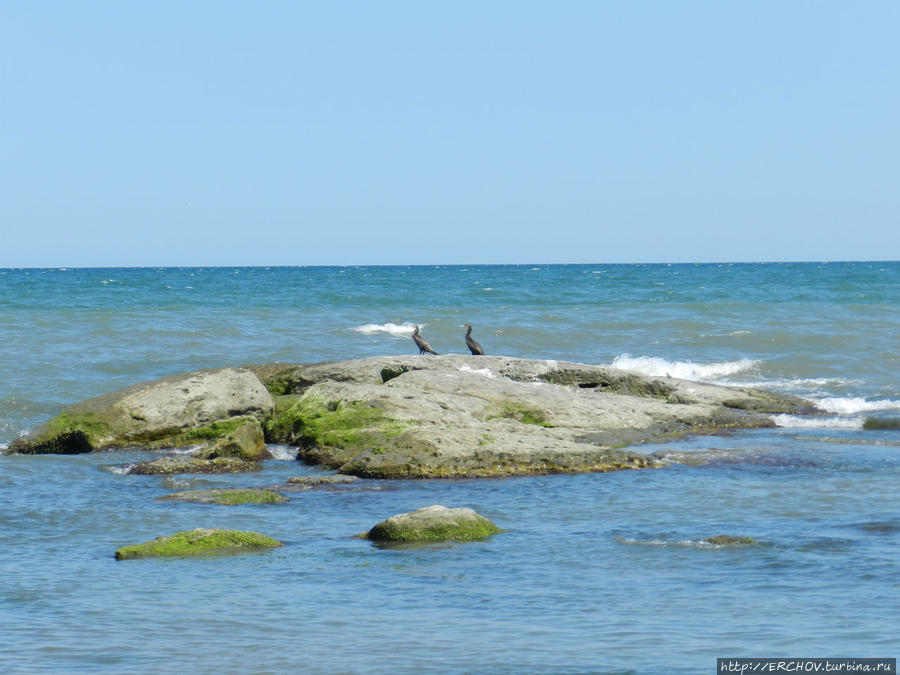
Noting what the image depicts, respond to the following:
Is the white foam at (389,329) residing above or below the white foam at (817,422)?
above

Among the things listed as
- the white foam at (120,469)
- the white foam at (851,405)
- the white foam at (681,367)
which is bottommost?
the white foam at (120,469)

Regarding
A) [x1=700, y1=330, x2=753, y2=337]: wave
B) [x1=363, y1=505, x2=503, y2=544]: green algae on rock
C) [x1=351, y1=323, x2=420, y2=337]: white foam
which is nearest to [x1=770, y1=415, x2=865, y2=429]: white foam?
[x1=363, y1=505, x2=503, y2=544]: green algae on rock

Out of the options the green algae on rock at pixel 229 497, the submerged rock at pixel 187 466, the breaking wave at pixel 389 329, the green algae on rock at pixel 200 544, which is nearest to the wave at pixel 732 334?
the breaking wave at pixel 389 329

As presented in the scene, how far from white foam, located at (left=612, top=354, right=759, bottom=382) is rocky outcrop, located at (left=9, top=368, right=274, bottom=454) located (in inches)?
441

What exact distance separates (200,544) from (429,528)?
197cm

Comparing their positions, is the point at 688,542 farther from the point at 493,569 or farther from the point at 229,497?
the point at 229,497

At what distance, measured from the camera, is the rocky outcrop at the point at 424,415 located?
13875mm

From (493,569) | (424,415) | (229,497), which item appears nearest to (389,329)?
(424,415)

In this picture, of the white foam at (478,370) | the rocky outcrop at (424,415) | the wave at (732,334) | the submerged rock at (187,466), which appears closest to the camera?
the rocky outcrop at (424,415)

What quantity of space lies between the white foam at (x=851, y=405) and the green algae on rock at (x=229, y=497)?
11110 millimetres

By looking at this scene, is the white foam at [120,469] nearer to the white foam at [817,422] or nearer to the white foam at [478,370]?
the white foam at [478,370]

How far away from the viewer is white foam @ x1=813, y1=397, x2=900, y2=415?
1973cm

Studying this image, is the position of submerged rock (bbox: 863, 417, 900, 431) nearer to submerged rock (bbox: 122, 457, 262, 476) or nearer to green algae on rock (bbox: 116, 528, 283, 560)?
submerged rock (bbox: 122, 457, 262, 476)

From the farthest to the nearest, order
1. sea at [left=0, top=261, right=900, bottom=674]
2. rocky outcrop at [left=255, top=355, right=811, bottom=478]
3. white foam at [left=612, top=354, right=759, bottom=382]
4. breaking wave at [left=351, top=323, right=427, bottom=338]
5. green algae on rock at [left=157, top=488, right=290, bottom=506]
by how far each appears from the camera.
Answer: breaking wave at [left=351, top=323, right=427, bottom=338] < white foam at [left=612, top=354, right=759, bottom=382] < rocky outcrop at [left=255, top=355, right=811, bottom=478] < green algae on rock at [left=157, top=488, right=290, bottom=506] < sea at [left=0, top=261, right=900, bottom=674]
